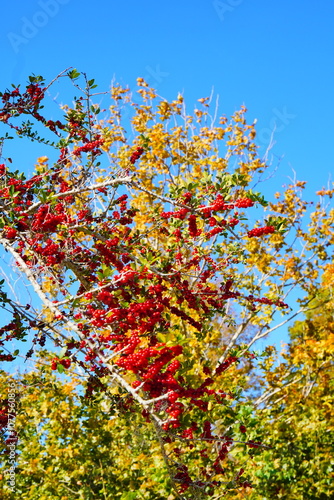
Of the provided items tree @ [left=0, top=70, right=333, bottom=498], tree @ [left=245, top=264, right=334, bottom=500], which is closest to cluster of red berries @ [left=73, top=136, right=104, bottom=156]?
tree @ [left=0, top=70, right=333, bottom=498]

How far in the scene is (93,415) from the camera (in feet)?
26.9

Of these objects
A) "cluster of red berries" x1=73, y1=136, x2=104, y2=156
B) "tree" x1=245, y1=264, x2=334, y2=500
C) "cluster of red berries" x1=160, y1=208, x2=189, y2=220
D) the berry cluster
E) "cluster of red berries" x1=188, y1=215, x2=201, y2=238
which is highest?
"cluster of red berries" x1=73, y1=136, x2=104, y2=156

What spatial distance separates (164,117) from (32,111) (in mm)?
7009

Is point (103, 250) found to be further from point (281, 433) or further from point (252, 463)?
point (281, 433)

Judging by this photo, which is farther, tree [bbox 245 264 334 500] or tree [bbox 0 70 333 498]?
tree [bbox 245 264 334 500]

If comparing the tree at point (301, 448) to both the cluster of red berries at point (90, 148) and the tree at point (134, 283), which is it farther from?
the cluster of red berries at point (90, 148)

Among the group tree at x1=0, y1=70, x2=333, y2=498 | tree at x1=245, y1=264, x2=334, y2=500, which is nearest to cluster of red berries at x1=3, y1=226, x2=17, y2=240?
tree at x1=0, y1=70, x2=333, y2=498

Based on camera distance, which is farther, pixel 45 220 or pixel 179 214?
pixel 179 214

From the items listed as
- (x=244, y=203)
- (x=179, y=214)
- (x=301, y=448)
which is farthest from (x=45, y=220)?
(x=301, y=448)

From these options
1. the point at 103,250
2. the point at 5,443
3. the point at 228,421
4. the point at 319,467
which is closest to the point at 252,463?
the point at 228,421

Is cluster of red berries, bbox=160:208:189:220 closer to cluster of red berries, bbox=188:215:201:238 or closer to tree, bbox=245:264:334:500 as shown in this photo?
cluster of red berries, bbox=188:215:201:238

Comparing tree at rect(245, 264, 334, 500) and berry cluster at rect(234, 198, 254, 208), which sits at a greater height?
berry cluster at rect(234, 198, 254, 208)

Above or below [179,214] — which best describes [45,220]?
above

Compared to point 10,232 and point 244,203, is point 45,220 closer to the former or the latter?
point 10,232
